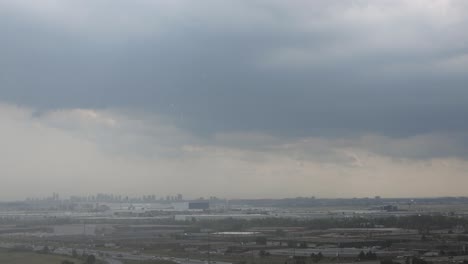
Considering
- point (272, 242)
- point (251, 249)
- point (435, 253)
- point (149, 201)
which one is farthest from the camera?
point (149, 201)

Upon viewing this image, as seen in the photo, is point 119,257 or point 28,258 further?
point 119,257

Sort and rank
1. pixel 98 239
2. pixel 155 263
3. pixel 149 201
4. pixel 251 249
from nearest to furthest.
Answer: pixel 155 263 < pixel 251 249 < pixel 98 239 < pixel 149 201

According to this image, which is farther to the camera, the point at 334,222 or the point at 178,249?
the point at 334,222

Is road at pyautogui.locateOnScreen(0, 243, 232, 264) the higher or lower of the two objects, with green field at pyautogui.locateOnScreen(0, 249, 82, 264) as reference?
lower

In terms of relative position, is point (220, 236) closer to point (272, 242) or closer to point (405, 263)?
point (272, 242)

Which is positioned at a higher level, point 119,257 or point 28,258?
point 28,258

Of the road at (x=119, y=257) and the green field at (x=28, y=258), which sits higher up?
the green field at (x=28, y=258)

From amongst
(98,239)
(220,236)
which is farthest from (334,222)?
(98,239)
